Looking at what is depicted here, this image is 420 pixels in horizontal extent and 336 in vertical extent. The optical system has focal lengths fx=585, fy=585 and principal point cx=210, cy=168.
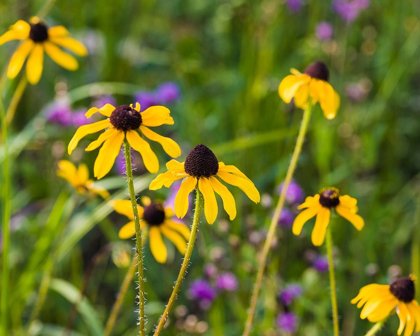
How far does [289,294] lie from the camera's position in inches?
75.2

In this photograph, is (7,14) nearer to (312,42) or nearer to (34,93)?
(34,93)

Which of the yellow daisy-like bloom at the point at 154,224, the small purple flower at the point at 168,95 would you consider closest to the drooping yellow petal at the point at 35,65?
the yellow daisy-like bloom at the point at 154,224

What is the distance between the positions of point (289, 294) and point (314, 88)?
0.79m

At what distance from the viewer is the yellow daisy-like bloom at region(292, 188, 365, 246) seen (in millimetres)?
1258

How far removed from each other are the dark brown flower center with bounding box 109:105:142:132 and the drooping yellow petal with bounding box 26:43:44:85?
A: 0.72 m

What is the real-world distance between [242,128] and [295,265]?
810 millimetres

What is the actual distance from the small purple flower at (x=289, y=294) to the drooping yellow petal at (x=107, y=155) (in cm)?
99

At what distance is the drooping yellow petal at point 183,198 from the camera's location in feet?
3.54

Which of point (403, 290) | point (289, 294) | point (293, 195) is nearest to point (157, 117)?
point (403, 290)

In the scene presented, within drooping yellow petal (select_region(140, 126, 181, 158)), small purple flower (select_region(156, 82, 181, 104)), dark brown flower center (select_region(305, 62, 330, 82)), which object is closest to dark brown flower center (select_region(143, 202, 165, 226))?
drooping yellow petal (select_region(140, 126, 181, 158))

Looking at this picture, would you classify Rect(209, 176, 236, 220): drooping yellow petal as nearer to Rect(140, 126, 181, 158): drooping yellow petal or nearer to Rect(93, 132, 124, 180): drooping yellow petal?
Rect(140, 126, 181, 158): drooping yellow petal

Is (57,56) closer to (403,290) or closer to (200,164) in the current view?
(200,164)

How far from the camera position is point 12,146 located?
2.34 m

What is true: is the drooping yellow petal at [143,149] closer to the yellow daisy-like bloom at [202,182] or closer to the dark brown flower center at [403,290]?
the yellow daisy-like bloom at [202,182]
